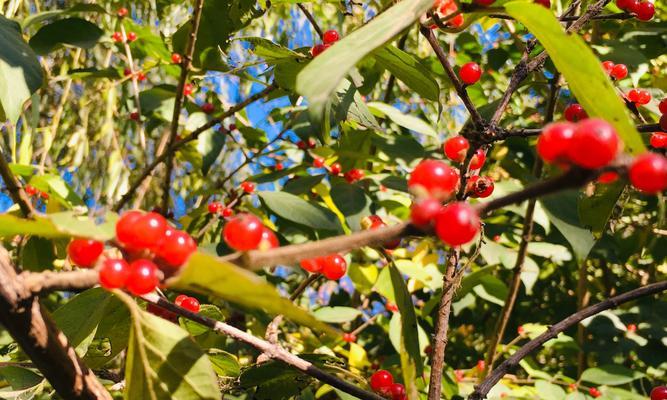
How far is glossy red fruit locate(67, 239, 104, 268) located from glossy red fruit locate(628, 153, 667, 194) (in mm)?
556

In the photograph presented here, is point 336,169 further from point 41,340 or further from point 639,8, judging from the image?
point 41,340

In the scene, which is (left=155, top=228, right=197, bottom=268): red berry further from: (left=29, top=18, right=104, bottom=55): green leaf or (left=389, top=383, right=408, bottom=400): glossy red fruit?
(left=29, top=18, right=104, bottom=55): green leaf

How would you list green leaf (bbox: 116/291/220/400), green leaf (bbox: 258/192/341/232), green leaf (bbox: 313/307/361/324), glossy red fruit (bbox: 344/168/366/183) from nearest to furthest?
green leaf (bbox: 116/291/220/400), green leaf (bbox: 258/192/341/232), glossy red fruit (bbox: 344/168/366/183), green leaf (bbox: 313/307/361/324)

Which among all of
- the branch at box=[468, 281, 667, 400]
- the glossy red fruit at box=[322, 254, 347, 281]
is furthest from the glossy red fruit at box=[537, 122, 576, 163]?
the branch at box=[468, 281, 667, 400]

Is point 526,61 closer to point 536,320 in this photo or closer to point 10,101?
point 10,101

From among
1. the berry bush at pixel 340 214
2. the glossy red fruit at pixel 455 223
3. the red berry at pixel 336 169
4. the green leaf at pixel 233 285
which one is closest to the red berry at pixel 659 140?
the berry bush at pixel 340 214

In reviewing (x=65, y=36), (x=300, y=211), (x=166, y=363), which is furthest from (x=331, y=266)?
Result: (x=65, y=36)

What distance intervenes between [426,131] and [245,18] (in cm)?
78

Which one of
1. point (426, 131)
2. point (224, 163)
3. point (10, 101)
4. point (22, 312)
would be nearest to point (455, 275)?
point (22, 312)

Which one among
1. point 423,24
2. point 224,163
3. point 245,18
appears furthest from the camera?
point 224,163

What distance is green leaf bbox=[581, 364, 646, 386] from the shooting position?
2.30m

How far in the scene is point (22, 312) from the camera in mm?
613

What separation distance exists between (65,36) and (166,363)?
5.02 ft

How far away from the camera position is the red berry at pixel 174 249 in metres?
0.66
